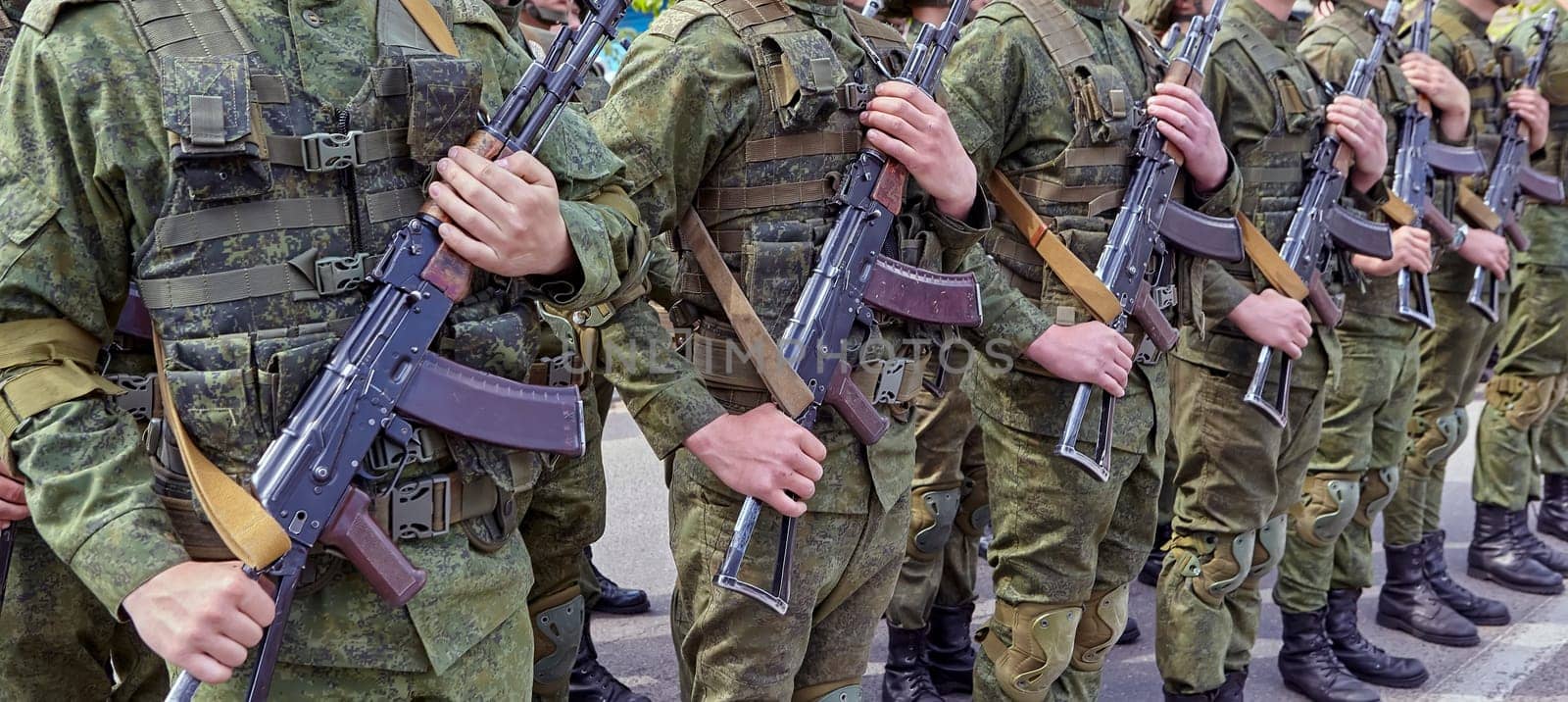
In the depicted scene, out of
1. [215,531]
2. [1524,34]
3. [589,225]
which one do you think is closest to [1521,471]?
[1524,34]

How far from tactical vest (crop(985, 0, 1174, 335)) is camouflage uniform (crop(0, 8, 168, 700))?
80.7 inches

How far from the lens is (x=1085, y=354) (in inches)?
119

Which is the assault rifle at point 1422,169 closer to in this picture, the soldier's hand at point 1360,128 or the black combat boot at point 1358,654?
the soldier's hand at point 1360,128

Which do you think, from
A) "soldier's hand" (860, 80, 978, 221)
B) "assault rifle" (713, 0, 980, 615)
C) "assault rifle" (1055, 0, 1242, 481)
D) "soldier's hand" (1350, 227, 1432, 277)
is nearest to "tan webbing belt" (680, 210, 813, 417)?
"assault rifle" (713, 0, 980, 615)

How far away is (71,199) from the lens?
1615 millimetres

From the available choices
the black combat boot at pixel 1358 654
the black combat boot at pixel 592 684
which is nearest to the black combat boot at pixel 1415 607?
the black combat boot at pixel 1358 654

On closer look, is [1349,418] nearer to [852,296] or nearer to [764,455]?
[852,296]

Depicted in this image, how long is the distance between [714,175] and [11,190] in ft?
3.98

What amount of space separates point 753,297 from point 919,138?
43cm

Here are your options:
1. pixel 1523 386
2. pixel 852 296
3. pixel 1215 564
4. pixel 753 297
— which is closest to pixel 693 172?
pixel 753 297

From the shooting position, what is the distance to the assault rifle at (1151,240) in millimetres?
3074

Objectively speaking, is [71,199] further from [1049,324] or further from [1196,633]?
[1196,633]

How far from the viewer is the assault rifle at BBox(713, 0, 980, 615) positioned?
2451 millimetres

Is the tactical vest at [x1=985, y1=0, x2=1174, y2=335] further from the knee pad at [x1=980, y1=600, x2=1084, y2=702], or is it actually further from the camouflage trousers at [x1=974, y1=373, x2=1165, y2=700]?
the knee pad at [x1=980, y1=600, x2=1084, y2=702]
